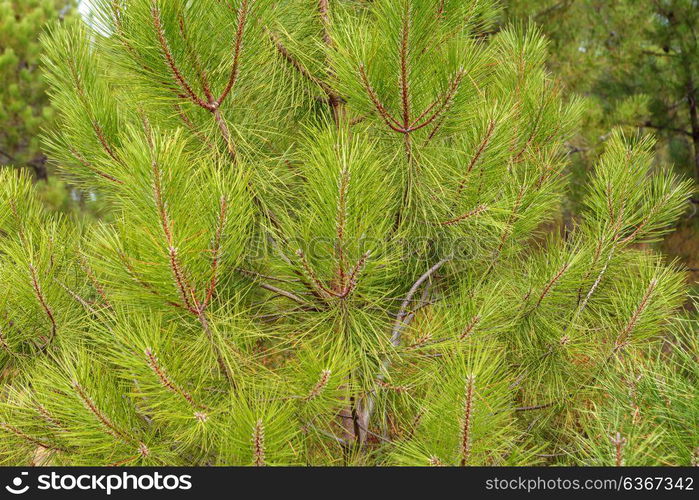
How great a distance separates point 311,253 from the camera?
147 cm

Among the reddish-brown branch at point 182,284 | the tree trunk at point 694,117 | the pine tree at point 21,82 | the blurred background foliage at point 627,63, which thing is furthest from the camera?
the pine tree at point 21,82

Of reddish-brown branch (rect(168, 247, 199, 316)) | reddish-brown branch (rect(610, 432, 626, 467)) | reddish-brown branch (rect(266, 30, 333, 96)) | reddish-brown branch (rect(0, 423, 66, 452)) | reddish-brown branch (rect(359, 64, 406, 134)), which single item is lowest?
reddish-brown branch (rect(610, 432, 626, 467))

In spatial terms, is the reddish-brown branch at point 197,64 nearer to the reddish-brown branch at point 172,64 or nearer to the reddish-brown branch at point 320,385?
the reddish-brown branch at point 172,64

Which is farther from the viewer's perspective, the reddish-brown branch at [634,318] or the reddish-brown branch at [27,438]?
the reddish-brown branch at [634,318]

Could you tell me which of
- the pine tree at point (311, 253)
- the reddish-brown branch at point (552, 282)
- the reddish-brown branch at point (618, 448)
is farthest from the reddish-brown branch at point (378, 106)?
the reddish-brown branch at point (618, 448)

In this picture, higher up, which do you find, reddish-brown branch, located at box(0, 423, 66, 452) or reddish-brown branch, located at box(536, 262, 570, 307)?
reddish-brown branch, located at box(536, 262, 570, 307)

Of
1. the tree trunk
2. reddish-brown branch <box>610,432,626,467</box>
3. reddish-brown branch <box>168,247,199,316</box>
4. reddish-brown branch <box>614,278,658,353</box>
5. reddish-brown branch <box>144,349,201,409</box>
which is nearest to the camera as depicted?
reddish-brown branch <box>610,432,626,467</box>

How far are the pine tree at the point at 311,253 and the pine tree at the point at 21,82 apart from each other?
401 cm

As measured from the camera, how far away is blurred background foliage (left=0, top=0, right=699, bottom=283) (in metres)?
4.64

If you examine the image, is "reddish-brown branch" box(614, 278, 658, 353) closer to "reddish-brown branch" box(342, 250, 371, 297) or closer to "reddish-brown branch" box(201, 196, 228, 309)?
"reddish-brown branch" box(342, 250, 371, 297)

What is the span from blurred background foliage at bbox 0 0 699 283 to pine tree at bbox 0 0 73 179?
0.03ft

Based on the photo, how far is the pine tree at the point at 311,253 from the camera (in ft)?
4.39

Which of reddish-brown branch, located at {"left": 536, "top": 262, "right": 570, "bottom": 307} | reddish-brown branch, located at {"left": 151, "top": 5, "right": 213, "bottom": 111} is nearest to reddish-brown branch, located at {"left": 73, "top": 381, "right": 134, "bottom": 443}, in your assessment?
reddish-brown branch, located at {"left": 151, "top": 5, "right": 213, "bottom": 111}

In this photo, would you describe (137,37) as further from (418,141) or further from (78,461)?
(78,461)
